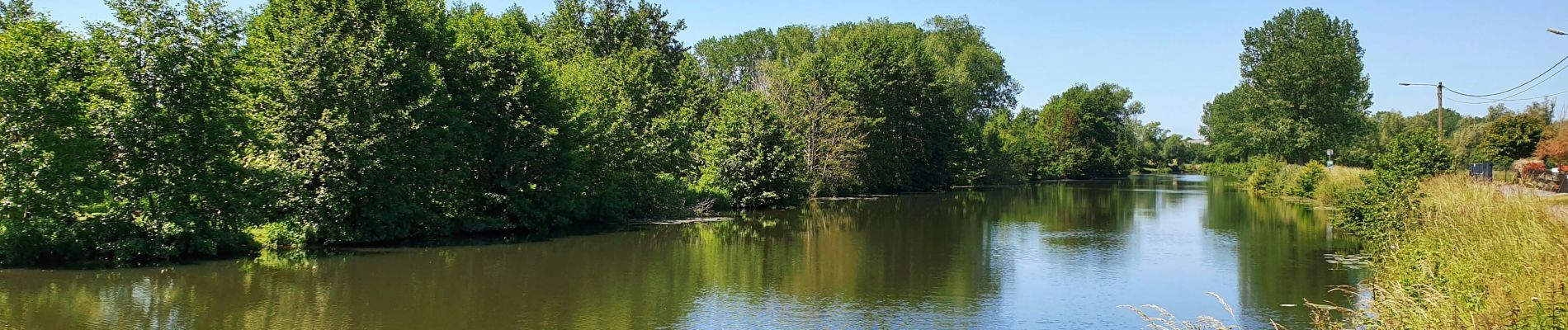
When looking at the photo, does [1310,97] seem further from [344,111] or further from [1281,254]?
[344,111]

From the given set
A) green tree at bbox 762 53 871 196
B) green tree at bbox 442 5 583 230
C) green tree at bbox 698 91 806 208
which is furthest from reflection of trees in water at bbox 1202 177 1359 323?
green tree at bbox 442 5 583 230

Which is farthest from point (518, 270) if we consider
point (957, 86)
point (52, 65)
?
point (957, 86)

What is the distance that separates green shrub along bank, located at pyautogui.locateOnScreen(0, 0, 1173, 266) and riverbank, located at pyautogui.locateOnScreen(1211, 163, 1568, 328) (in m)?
18.9

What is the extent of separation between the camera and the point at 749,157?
38.0 meters

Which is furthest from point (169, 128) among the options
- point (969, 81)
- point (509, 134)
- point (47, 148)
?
point (969, 81)

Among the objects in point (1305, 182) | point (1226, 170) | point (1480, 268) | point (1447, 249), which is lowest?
point (1480, 268)

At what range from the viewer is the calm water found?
13.4 meters

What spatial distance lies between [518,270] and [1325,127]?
56.0 metres

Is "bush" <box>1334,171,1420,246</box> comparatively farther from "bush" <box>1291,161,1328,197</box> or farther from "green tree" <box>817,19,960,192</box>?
"green tree" <box>817,19,960,192</box>

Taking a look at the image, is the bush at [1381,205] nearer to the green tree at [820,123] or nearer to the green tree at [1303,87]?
the green tree at [820,123]

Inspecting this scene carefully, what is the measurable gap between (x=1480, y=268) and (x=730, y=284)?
1071cm

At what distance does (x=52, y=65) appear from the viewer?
678 inches

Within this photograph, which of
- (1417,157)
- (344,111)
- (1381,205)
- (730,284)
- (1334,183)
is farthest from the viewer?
(1334,183)

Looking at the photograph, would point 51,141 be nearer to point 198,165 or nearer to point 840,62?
point 198,165
